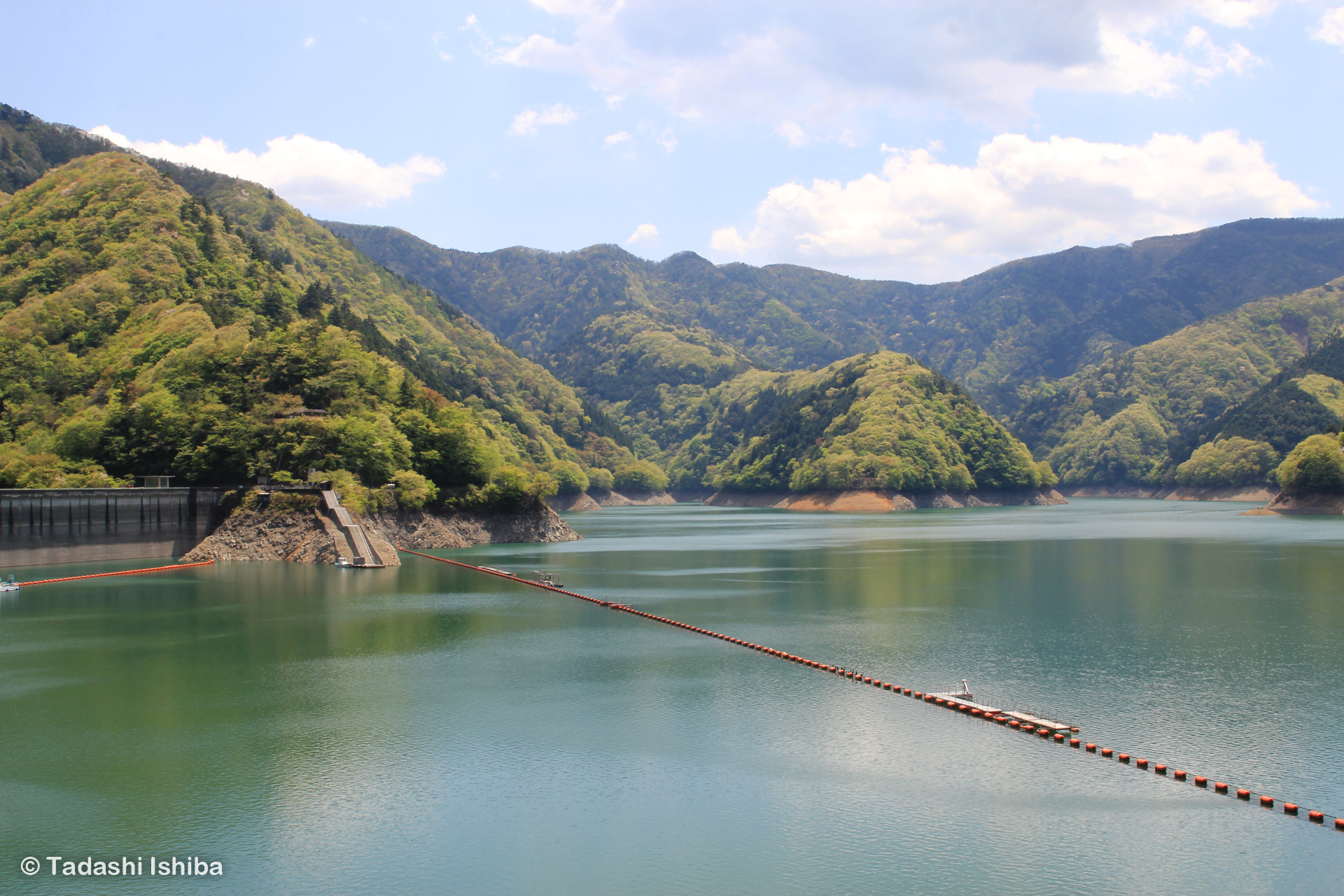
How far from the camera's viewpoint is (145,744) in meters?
24.1

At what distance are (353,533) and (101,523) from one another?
57.5 feet

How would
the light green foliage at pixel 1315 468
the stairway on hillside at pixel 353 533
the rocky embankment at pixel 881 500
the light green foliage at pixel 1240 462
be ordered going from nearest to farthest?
the stairway on hillside at pixel 353 533, the light green foliage at pixel 1315 468, the rocky embankment at pixel 881 500, the light green foliage at pixel 1240 462

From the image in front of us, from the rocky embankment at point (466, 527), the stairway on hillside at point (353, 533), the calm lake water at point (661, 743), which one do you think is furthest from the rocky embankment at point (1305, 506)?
the stairway on hillside at point (353, 533)

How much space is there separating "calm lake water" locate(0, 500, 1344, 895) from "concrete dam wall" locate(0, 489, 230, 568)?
17944mm

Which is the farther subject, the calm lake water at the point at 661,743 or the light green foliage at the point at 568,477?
the light green foliage at the point at 568,477

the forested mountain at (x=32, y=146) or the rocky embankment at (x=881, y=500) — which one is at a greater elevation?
the forested mountain at (x=32, y=146)

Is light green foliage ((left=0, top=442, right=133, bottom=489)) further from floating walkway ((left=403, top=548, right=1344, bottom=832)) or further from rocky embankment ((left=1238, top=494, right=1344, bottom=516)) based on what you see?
rocky embankment ((left=1238, top=494, right=1344, bottom=516))

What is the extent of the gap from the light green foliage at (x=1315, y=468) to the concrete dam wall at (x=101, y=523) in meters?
137

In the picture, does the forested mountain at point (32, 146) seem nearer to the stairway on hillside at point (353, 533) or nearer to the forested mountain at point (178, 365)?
the forested mountain at point (178, 365)

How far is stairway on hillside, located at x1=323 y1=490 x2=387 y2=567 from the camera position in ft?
223

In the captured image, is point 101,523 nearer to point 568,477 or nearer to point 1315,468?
point 568,477

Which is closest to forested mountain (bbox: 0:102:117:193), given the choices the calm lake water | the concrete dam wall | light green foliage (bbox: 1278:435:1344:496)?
the concrete dam wall

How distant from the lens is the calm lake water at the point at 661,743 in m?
17.3

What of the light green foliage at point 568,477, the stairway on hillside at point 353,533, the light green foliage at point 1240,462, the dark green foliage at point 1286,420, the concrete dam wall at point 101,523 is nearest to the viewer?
the concrete dam wall at point 101,523
